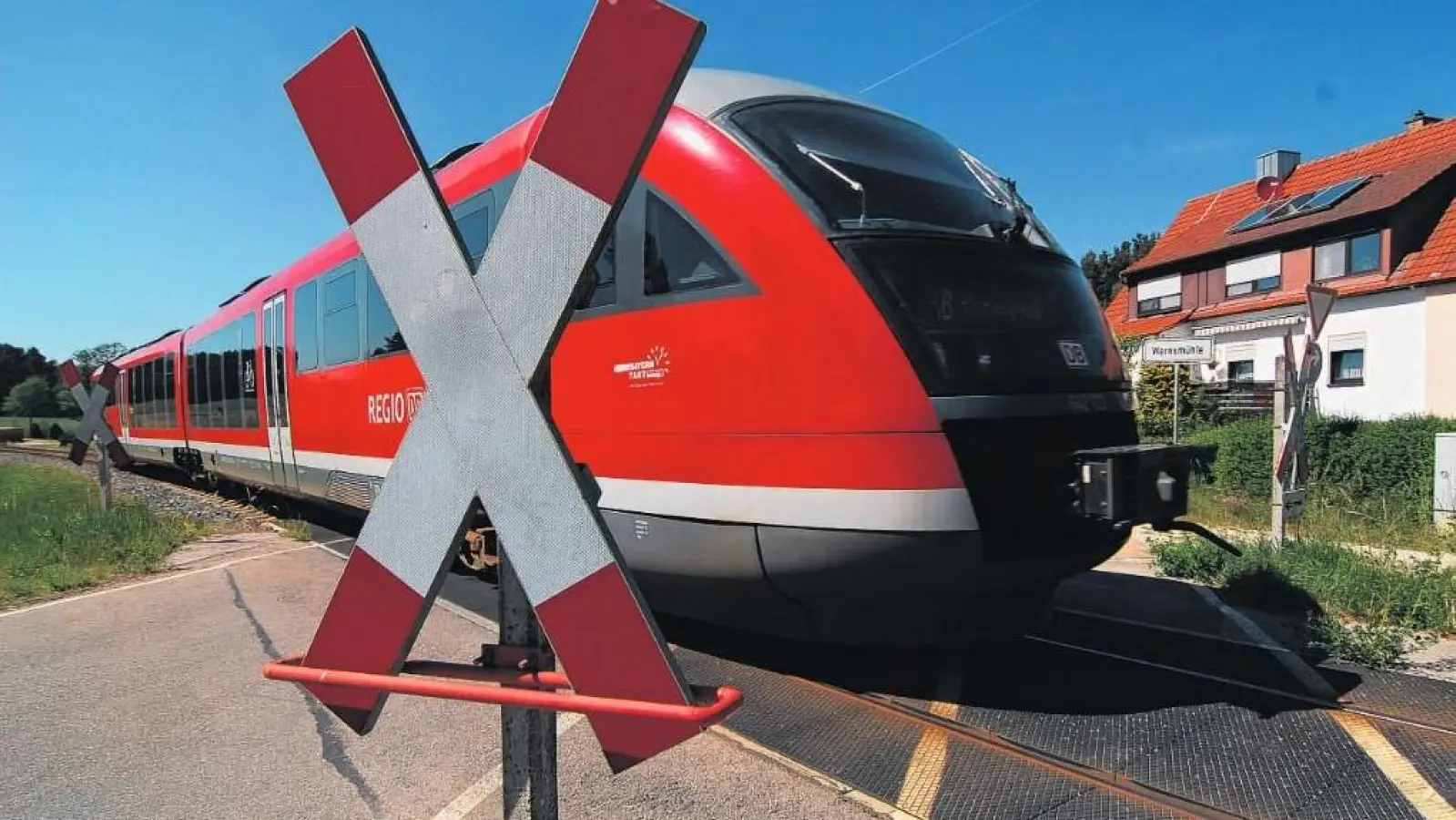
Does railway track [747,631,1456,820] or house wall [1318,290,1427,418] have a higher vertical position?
house wall [1318,290,1427,418]

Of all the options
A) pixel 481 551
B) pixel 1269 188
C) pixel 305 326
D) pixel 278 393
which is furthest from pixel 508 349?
pixel 1269 188

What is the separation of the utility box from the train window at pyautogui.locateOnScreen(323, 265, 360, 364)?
452 inches

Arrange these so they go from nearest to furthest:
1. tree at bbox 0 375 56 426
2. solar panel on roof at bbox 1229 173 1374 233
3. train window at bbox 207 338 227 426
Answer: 1. train window at bbox 207 338 227 426
2. solar panel on roof at bbox 1229 173 1374 233
3. tree at bbox 0 375 56 426

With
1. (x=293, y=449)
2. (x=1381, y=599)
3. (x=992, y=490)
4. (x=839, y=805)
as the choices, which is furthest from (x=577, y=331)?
(x=293, y=449)

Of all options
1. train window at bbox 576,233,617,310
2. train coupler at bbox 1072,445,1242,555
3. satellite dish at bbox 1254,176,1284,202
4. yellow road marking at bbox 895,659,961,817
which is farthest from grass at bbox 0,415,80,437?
train coupler at bbox 1072,445,1242,555

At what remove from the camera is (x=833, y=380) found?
12.5 ft

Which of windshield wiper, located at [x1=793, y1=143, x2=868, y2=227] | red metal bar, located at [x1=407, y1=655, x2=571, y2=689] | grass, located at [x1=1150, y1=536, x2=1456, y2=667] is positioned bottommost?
grass, located at [x1=1150, y1=536, x2=1456, y2=667]

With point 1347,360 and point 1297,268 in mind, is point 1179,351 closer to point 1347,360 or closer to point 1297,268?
point 1347,360

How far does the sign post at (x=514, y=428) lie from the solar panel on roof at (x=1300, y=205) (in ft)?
85.8

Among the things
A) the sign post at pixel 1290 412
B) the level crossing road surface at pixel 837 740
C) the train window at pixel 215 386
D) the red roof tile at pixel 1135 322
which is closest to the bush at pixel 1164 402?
the red roof tile at pixel 1135 322

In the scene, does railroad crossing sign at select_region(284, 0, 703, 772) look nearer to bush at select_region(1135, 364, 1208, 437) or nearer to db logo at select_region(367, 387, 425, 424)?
db logo at select_region(367, 387, 425, 424)

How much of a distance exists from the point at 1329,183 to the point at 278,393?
26433 mm

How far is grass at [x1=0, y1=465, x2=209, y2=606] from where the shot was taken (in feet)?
25.5

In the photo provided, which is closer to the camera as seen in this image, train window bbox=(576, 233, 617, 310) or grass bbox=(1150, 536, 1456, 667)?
train window bbox=(576, 233, 617, 310)
